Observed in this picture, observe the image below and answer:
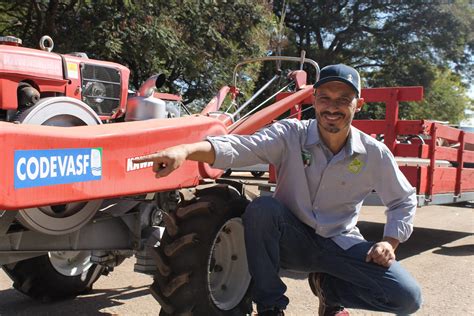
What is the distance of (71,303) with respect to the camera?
4410mm

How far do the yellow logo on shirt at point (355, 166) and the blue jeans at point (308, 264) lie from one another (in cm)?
41

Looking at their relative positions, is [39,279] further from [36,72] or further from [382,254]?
[382,254]

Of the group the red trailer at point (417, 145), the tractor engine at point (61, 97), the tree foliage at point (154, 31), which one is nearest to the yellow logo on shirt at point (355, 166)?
the tractor engine at point (61, 97)

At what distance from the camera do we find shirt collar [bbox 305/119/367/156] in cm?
318

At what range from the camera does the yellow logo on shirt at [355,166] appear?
3.20 meters

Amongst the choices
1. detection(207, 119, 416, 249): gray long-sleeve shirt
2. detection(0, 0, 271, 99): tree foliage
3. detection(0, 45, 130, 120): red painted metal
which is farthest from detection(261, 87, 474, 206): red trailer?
detection(0, 0, 271, 99): tree foliage

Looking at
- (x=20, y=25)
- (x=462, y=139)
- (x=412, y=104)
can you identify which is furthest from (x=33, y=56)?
(x=412, y=104)

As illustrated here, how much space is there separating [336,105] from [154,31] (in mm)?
8273

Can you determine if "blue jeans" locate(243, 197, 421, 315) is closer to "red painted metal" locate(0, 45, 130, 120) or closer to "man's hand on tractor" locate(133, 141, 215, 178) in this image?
"man's hand on tractor" locate(133, 141, 215, 178)

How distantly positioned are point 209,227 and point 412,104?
31175mm

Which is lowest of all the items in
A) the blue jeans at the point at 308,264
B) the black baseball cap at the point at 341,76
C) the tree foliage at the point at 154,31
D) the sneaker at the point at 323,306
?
the sneaker at the point at 323,306

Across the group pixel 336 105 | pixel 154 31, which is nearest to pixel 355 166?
pixel 336 105

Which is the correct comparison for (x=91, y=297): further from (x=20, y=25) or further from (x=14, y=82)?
(x=20, y=25)

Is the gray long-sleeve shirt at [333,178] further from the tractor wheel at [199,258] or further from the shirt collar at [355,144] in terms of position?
the tractor wheel at [199,258]
